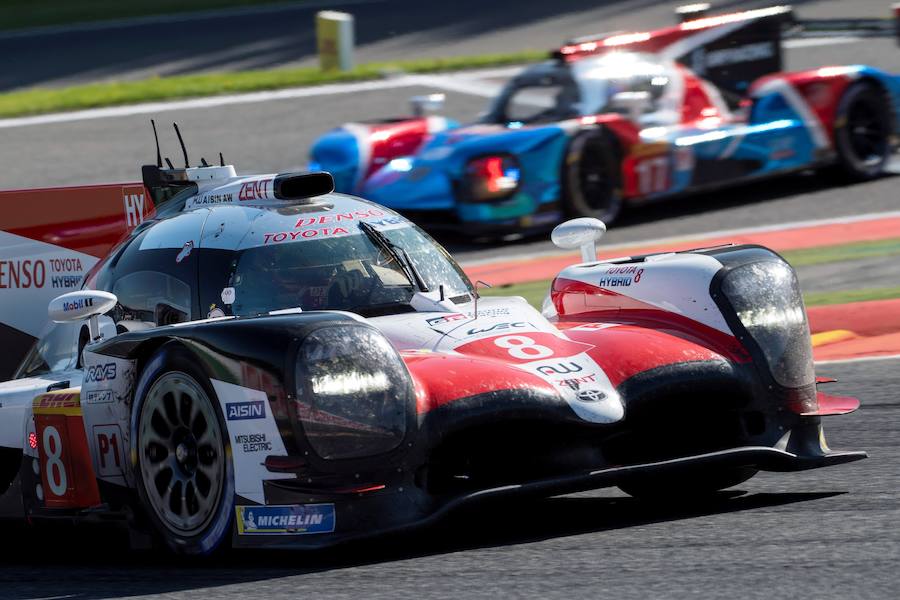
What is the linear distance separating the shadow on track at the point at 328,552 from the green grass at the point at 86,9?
65.5 ft

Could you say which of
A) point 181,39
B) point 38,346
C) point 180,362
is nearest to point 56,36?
point 181,39

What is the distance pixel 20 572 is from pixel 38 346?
54.0 inches

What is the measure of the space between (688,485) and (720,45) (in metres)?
9.69

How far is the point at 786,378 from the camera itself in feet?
18.5

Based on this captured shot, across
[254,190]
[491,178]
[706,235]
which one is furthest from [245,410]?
[706,235]

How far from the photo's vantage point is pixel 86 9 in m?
25.6

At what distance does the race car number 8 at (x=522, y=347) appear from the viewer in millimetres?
5438

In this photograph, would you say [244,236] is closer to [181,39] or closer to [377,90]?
[377,90]

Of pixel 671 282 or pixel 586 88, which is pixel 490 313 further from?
pixel 586 88

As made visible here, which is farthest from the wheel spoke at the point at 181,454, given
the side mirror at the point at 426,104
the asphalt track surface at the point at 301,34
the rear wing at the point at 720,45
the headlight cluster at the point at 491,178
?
the asphalt track surface at the point at 301,34

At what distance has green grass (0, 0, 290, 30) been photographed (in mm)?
24922

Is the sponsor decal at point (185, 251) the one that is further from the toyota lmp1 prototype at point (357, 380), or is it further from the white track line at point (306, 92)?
the white track line at point (306, 92)

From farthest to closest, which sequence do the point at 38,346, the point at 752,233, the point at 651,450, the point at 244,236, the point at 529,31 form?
the point at 529,31
the point at 752,233
the point at 38,346
the point at 244,236
the point at 651,450

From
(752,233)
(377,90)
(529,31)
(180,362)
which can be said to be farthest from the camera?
(529,31)
